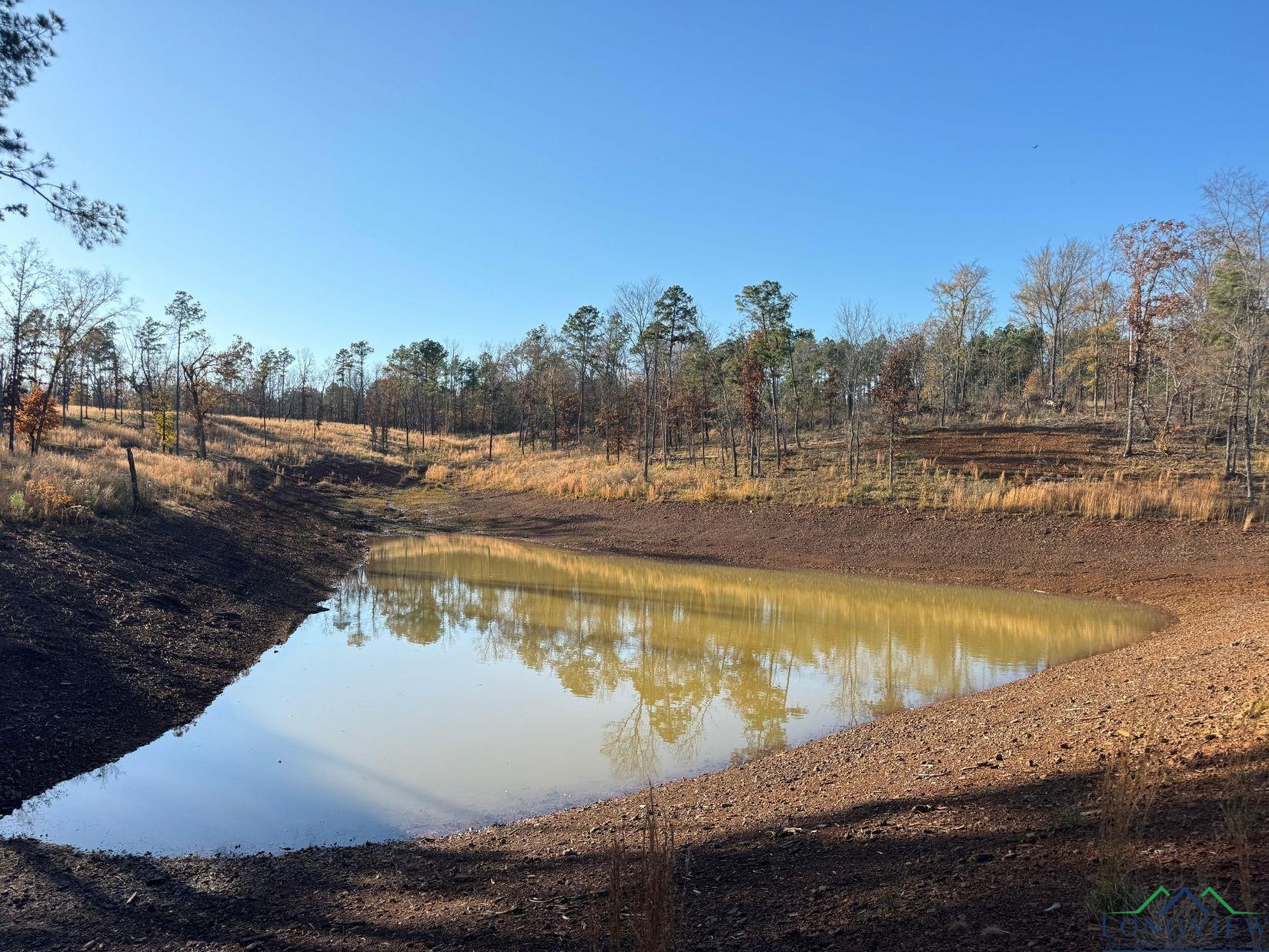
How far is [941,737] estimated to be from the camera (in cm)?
766

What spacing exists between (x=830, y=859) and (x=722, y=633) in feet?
34.3

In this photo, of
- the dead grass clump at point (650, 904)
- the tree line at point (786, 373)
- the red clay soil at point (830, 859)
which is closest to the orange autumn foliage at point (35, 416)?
the tree line at point (786, 373)

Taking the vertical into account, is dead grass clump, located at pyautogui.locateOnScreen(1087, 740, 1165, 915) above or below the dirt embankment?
above

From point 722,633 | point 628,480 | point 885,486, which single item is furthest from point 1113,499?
point 628,480

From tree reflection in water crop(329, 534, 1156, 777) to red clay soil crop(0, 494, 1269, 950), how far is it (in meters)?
1.68

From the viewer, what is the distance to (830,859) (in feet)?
14.8

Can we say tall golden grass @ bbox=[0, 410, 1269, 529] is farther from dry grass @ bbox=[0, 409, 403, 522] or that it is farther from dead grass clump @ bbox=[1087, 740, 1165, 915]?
dead grass clump @ bbox=[1087, 740, 1165, 915]

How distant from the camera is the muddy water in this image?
6938mm

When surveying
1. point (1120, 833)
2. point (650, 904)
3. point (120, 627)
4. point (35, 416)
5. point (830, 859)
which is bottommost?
point (120, 627)

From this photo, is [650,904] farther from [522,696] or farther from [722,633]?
[722,633]

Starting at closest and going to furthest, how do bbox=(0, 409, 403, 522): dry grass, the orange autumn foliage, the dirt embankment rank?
1. the dirt embankment
2. bbox=(0, 409, 403, 522): dry grass
3. the orange autumn foliage

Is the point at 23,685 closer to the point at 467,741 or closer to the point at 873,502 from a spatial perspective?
the point at 467,741

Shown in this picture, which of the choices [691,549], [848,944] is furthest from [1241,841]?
[691,549]

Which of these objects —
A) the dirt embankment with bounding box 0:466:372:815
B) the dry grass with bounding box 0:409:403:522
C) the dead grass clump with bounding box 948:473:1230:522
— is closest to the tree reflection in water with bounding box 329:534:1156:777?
the dirt embankment with bounding box 0:466:372:815
